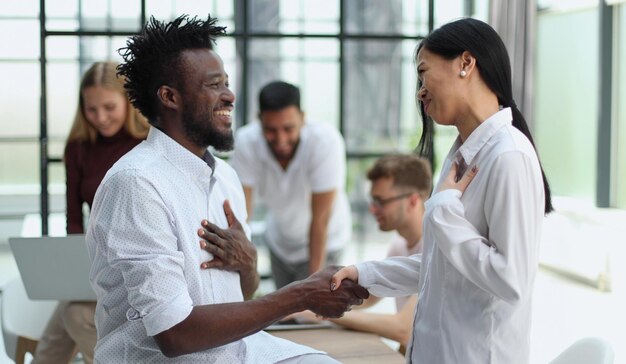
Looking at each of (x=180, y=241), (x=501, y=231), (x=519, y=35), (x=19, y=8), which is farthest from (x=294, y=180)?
(x=519, y=35)

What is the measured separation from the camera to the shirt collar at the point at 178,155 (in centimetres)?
227

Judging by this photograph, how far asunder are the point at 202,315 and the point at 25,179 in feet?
13.2

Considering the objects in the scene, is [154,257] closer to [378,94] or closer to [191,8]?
[191,8]

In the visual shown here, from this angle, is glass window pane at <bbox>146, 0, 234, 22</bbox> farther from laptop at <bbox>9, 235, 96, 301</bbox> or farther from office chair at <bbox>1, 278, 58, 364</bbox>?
laptop at <bbox>9, 235, 96, 301</bbox>

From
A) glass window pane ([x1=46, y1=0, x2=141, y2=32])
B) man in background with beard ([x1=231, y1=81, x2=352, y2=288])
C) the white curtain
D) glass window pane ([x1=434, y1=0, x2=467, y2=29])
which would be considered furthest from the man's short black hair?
the white curtain

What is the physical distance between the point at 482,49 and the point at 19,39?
4.10 m

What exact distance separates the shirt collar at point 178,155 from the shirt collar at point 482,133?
2.12 ft

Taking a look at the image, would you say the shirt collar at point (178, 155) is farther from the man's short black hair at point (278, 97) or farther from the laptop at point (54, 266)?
the man's short black hair at point (278, 97)

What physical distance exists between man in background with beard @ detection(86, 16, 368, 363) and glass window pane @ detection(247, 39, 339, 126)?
13.8 feet

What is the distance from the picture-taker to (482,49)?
6.39 feet

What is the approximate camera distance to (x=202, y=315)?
2.09m

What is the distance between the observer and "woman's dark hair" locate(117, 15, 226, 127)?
7.64ft

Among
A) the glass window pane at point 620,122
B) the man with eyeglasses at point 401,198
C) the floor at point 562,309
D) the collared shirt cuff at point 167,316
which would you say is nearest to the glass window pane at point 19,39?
the floor at point 562,309

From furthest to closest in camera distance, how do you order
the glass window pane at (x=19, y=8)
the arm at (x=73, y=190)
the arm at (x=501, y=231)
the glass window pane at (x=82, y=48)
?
the glass window pane at (x=19, y=8), the glass window pane at (x=82, y=48), the arm at (x=73, y=190), the arm at (x=501, y=231)
